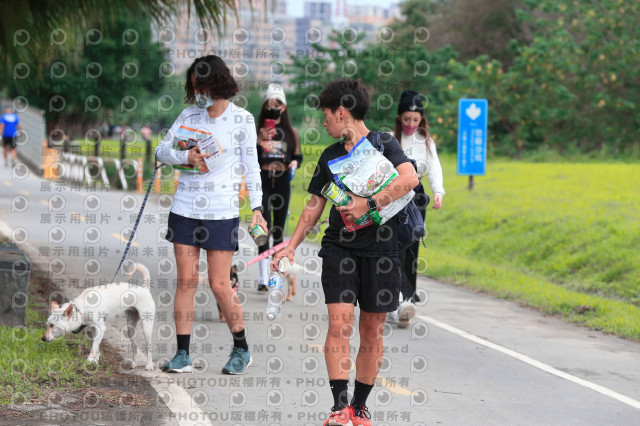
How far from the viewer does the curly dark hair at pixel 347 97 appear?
5.36 metres

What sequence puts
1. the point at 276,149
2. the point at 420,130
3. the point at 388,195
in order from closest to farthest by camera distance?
the point at 388,195 < the point at 420,130 < the point at 276,149

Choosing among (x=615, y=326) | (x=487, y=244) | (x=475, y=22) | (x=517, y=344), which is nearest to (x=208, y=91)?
(x=517, y=344)

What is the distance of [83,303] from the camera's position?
671 centimetres

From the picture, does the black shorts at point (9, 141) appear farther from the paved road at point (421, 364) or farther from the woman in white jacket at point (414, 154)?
the woman in white jacket at point (414, 154)

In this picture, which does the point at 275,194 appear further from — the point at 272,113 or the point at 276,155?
the point at 272,113

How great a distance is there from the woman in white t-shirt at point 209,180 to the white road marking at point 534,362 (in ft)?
8.18

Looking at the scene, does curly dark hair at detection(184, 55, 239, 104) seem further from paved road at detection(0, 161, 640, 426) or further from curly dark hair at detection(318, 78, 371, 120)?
paved road at detection(0, 161, 640, 426)

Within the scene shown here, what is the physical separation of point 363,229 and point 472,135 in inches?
567

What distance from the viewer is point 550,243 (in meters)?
14.7

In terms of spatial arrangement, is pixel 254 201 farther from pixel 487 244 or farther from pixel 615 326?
pixel 487 244

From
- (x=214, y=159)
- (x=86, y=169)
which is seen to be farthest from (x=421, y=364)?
(x=86, y=169)

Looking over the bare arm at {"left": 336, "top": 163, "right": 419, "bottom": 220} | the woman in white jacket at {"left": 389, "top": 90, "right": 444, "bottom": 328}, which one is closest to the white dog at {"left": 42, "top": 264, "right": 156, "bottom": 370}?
the bare arm at {"left": 336, "top": 163, "right": 419, "bottom": 220}

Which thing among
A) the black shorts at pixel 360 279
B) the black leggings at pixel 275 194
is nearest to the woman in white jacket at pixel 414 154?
the black leggings at pixel 275 194

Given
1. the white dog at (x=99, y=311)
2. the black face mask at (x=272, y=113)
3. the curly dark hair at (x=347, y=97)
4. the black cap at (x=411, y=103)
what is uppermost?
the curly dark hair at (x=347, y=97)
